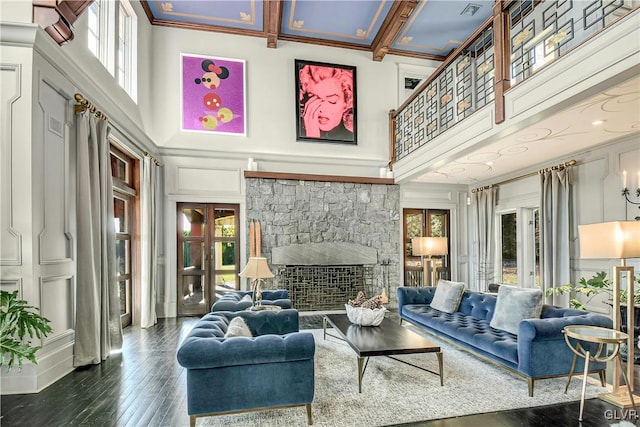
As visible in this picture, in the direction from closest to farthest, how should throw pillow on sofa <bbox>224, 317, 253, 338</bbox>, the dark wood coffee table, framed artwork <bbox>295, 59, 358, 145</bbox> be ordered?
throw pillow on sofa <bbox>224, 317, 253, 338</bbox> → the dark wood coffee table → framed artwork <bbox>295, 59, 358, 145</bbox>

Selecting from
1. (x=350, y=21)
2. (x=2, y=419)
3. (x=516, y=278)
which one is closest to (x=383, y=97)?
(x=350, y=21)

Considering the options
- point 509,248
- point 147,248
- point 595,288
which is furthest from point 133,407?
point 509,248

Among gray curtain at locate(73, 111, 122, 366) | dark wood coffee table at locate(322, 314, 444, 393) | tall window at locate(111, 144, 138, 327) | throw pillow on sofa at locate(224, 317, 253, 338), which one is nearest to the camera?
throw pillow on sofa at locate(224, 317, 253, 338)

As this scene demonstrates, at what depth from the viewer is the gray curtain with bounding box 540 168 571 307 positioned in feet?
17.7

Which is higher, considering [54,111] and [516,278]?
[54,111]

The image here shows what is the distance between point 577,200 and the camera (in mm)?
5383

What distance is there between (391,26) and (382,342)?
5879 millimetres

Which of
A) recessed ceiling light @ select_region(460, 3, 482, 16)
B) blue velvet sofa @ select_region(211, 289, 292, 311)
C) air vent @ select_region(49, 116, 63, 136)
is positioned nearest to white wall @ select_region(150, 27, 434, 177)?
recessed ceiling light @ select_region(460, 3, 482, 16)

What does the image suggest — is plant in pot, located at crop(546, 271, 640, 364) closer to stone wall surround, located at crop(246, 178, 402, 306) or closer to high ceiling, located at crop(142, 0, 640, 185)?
high ceiling, located at crop(142, 0, 640, 185)

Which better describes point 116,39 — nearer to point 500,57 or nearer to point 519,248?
point 500,57

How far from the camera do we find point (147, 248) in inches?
222

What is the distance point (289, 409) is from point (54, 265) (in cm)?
258

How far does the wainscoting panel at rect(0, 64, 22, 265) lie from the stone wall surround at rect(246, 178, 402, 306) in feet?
12.7

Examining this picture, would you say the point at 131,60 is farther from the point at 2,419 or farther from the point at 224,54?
the point at 2,419
